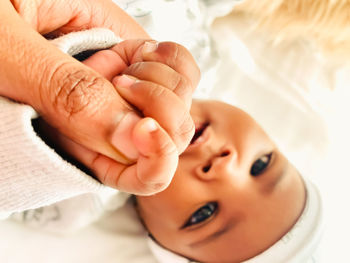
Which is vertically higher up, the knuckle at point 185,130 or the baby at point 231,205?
the knuckle at point 185,130

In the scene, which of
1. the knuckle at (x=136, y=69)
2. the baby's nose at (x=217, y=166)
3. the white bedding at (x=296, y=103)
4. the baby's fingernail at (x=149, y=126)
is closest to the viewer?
the baby's fingernail at (x=149, y=126)

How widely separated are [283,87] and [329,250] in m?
0.42

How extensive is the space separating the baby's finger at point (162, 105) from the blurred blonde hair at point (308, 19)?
70 cm

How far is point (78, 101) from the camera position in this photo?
0.38 metres

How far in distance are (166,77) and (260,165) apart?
1.33 ft

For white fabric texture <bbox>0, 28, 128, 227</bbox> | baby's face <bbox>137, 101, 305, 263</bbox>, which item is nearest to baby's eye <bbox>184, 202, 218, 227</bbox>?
baby's face <bbox>137, 101, 305, 263</bbox>

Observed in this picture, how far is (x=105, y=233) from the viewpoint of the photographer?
34.7 inches

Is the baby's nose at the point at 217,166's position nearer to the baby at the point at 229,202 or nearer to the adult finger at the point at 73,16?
the baby at the point at 229,202

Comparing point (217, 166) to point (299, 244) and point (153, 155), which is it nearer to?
point (299, 244)

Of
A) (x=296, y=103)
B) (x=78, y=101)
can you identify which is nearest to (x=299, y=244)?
(x=296, y=103)

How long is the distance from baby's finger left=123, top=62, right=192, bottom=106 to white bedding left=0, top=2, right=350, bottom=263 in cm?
52

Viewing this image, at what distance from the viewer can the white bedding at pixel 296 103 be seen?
943 millimetres

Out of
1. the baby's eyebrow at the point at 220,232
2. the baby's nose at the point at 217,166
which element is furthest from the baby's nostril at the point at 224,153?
the baby's eyebrow at the point at 220,232

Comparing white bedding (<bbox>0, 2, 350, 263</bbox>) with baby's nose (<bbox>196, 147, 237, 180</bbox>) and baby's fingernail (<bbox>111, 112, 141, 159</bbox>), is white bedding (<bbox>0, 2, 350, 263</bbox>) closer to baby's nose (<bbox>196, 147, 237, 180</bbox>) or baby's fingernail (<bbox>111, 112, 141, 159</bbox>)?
baby's nose (<bbox>196, 147, 237, 180</bbox>)
